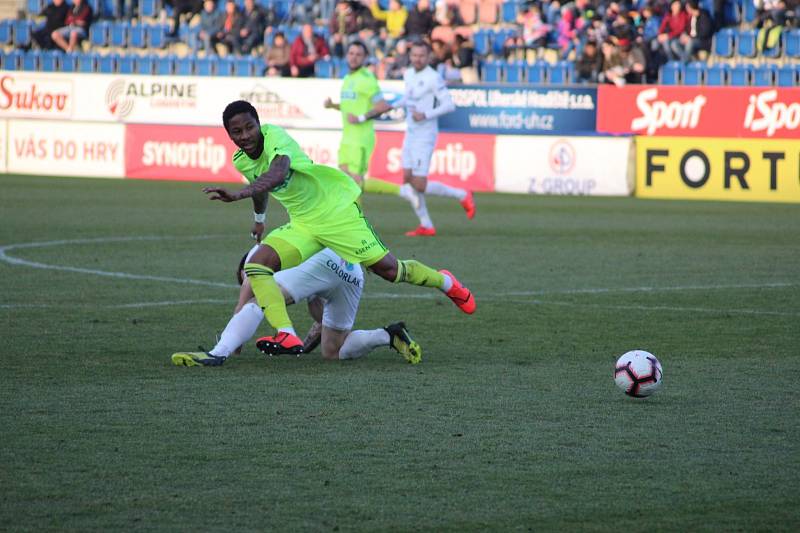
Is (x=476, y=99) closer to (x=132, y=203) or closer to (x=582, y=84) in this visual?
(x=582, y=84)

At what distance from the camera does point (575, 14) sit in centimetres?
2684

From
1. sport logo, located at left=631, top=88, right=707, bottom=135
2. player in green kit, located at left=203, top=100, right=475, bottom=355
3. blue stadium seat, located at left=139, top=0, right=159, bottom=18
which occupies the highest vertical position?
blue stadium seat, located at left=139, top=0, right=159, bottom=18

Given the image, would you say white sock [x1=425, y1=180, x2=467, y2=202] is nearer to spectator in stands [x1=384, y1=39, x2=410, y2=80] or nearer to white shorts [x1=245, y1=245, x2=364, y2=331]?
white shorts [x1=245, y1=245, x2=364, y2=331]

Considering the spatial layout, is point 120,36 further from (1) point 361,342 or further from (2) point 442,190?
(1) point 361,342

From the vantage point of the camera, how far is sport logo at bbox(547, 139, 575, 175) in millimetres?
24453

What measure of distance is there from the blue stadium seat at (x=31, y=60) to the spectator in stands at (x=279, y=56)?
6.09 meters

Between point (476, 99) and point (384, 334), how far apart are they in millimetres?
18143

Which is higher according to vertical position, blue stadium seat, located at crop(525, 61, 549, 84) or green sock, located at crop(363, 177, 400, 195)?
blue stadium seat, located at crop(525, 61, 549, 84)

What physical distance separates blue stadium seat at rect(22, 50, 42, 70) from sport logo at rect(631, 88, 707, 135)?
45.0 ft

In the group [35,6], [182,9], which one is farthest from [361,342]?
[35,6]

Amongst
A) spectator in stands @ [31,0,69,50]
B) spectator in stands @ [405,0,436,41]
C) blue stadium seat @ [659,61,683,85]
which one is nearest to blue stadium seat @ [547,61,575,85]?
blue stadium seat @ [659,61,683,85]

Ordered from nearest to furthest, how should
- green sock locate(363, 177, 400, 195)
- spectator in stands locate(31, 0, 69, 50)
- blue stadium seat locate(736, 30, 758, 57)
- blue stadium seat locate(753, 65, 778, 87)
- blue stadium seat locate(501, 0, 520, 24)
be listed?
green sock locate(363, 177, 400, 195) < blue stadium seat locate(753, 65, 778, 87) < blue stadium seat locate(736, 30, 758, 57) < blue stadium seat locate(501, 0, 520, 24) < spectator in stands locate(31, 0, 69, 50)

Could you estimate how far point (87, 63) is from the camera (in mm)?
30875

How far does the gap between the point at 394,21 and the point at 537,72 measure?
3.19 m
